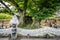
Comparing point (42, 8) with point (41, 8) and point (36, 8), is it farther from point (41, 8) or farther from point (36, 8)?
point (36, 8)

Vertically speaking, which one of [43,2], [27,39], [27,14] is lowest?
[27,39]

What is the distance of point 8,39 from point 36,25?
239cm

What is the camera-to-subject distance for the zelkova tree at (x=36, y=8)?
6539mm

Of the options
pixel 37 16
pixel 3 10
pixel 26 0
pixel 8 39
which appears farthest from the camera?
pixel 3 10

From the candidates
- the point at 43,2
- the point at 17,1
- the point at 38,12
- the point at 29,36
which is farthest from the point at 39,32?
the point at 17,1

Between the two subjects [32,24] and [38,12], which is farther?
[32,24]

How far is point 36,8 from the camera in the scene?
6832mm

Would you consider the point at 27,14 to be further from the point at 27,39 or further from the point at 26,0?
the point at 27,39

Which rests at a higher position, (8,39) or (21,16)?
(21,16)

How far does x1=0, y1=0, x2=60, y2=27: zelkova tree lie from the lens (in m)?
6.54

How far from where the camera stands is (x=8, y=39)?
17.1 ft

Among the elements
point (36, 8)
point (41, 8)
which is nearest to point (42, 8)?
point (41, 8)

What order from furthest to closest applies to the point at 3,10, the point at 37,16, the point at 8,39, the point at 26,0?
the point at 3,10
the point at 26,0
the point at 37,16
the point at 8,39

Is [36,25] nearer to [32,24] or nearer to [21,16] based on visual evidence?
[32,24]
